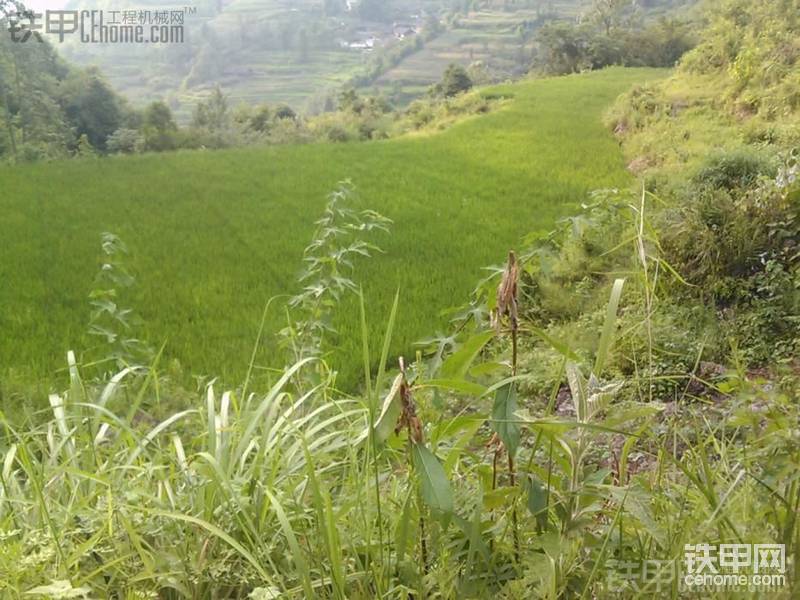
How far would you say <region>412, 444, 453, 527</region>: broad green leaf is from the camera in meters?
0.55

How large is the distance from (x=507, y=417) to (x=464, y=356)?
6cm

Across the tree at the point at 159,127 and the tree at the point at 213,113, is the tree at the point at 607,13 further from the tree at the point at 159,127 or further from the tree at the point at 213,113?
the tree at the point at 159,127

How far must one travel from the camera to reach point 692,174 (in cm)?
258

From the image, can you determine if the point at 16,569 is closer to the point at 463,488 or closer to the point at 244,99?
the point at 463,488

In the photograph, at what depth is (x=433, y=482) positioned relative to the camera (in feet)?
1.82

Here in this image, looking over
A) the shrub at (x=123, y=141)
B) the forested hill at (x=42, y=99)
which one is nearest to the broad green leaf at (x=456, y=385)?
the forested hill at (x=42, y=99)

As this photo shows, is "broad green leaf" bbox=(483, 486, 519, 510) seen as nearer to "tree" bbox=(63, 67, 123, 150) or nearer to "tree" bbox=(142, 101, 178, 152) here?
"tree" bbox=(63, 67, 123, 150)

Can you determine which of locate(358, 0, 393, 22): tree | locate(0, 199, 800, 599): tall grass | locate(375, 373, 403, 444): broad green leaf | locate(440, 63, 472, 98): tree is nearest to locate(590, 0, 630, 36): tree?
locate(440, 63, 472, 98): tree

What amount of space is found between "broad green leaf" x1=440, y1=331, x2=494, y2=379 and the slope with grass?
1302 millimetres

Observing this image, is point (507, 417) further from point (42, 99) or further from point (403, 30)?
point (403, 30)

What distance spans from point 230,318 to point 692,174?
1.70 meters

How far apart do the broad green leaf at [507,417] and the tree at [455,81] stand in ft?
15.9

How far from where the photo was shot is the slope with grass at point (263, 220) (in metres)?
2.48

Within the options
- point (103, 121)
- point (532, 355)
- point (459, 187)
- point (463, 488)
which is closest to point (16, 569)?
point (463, 488)
